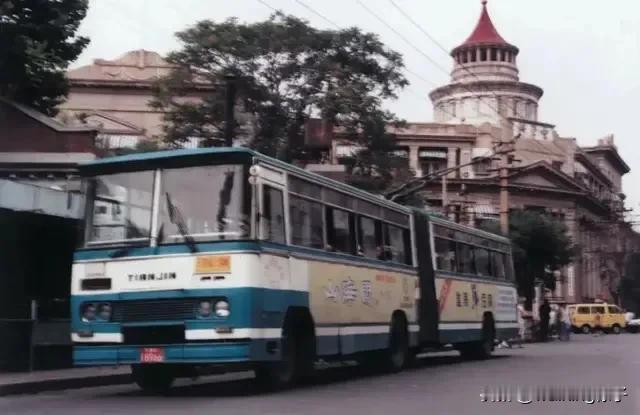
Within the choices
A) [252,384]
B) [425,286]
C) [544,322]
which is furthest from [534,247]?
[252,384]

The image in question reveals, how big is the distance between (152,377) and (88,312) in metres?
1.75

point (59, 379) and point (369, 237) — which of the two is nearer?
point (59, 379)

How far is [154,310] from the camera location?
13.6m

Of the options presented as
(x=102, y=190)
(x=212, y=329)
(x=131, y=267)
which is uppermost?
(x=102, y=190)

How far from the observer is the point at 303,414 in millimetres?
11633

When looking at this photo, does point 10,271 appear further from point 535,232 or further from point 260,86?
point 535,232

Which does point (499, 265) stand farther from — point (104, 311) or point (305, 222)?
point (104, 311)

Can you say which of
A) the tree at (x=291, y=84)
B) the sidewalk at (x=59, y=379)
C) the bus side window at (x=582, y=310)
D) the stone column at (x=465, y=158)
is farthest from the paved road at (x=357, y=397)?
the stone column at (x=465, y=158)

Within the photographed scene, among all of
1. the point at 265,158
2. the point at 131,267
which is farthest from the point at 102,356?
the point at 265,158

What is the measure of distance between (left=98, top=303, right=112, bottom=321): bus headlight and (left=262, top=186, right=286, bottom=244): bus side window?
92.1 inches

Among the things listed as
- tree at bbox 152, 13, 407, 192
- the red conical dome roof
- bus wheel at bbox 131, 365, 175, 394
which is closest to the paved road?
bus wheel at bbox 131, 365, 175, 394

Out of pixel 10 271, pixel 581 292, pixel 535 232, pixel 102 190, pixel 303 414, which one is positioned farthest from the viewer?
pixel 581 292

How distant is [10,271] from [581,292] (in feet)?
266

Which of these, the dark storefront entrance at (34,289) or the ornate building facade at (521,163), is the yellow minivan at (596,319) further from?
the dark storefront entrance at (34,289)
